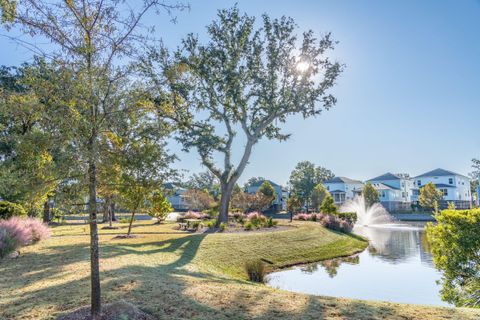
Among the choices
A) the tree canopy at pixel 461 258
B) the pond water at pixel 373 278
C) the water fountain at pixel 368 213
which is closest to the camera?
the tree canopy at pixel 461 258

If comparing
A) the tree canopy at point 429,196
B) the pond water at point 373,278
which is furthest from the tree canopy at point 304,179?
the pond water at point 373,278

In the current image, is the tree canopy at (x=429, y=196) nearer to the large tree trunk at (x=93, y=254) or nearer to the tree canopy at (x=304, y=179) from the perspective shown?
the tree canopy at (x=304, y=179)

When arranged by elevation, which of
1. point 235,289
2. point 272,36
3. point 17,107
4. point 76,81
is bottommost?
point 235,289

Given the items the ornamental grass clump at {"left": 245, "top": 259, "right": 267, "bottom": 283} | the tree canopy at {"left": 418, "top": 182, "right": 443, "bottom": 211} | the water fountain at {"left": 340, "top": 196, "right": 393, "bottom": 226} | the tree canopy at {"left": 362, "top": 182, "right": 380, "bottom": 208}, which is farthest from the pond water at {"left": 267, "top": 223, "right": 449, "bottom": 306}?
the tree canopy at {"left": 418, "top": 182, "right": 443, "bottom": 211}

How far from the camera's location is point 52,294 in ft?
22.0

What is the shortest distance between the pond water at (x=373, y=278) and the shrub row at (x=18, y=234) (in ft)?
29.8

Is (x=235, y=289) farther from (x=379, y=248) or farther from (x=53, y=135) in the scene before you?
(x=379, y=248)

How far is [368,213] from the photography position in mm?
49281

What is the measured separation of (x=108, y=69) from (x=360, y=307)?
6190 mm

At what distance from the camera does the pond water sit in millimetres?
9914

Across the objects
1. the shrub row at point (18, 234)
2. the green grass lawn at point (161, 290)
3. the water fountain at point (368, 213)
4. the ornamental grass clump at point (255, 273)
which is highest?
the shrub row at point (18, 234)

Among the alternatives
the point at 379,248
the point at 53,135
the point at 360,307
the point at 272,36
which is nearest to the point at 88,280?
the point at 53,135

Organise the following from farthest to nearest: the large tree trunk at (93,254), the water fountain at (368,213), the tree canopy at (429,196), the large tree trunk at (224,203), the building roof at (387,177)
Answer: the building roof at (387,177), the tree canopy at (429,196), the water fountain at (368,213), the large tree trunk at (224,203), the large tree trunk at (93,254)

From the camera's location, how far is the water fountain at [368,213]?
44.5 metres
